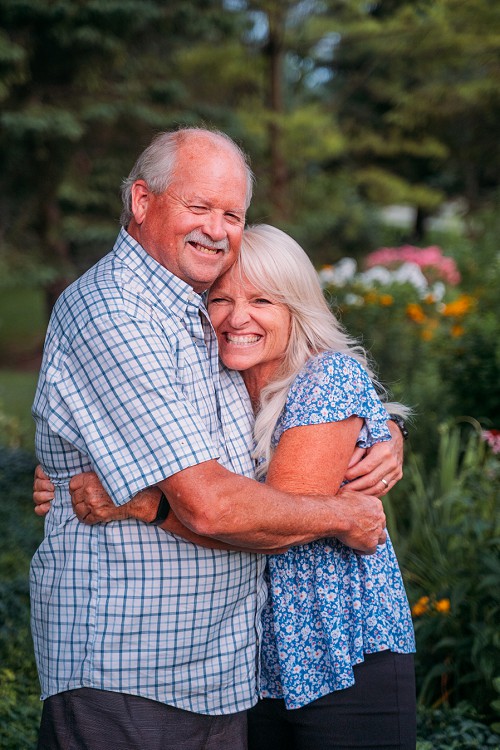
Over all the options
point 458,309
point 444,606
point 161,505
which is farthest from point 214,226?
point 458,309

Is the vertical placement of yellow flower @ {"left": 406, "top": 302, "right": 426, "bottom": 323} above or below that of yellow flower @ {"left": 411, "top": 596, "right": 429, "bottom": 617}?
above

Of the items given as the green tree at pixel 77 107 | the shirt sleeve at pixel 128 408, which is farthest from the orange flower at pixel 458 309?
the green tree at pixel 77 107

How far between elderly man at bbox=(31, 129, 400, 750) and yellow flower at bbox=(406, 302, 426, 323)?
4720 mm

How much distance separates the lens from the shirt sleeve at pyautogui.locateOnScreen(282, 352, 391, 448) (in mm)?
2234

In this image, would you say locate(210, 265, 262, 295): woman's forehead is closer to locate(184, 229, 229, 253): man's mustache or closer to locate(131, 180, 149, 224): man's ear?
locate(184, 229, 229, 253): man's mustache

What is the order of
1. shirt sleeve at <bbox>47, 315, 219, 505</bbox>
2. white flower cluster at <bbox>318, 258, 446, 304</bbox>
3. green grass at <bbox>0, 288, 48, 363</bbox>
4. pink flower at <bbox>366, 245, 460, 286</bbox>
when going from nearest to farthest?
shirt sleeve at <bbox>47, 315, 219, 505</bbox>, white flower cluster at <bbox>318, 258, 446, 304</bbox>, pink flower at <bbox>366, 245, 460, 286</bbox>, green grass at <bbox>0, 288, 48, 363</bbox>

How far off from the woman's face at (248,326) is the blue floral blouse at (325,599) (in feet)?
0.50

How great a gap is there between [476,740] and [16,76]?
10.7 metres

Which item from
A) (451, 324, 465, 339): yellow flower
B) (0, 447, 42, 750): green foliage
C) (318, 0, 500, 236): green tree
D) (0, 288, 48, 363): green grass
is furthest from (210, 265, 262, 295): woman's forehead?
(0, 288, 48, 363): green grass

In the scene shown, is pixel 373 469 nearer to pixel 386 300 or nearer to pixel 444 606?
pixel 444 606

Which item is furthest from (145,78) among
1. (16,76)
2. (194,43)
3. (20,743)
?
(20,743)

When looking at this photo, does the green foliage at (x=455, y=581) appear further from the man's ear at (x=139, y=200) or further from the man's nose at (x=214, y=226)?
the man's ear at (x=139, y=200)

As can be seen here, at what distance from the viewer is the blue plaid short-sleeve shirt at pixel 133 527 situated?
1981 millimetres

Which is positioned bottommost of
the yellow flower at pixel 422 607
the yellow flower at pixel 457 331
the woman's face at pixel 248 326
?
the yellow flower at pixel 422 607
